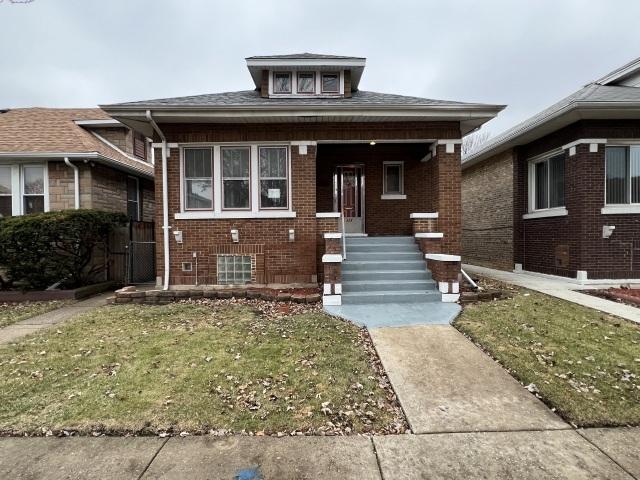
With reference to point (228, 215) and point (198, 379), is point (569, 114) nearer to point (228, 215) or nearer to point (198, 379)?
point (228, 215)

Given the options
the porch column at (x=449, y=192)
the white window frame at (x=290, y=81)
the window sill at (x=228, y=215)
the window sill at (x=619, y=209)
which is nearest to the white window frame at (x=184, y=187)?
the window sill at (x=228, y=215)

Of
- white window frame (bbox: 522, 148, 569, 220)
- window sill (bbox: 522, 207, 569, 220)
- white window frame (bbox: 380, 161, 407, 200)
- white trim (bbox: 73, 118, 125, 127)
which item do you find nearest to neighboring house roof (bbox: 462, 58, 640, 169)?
white window frame (bbox: 522, 148, 569, 220)

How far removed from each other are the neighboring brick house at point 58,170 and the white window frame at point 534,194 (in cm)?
1251

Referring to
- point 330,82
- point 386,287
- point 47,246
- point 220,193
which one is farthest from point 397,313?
point 47,246

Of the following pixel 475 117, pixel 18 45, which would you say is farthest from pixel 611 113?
pixel 18 45

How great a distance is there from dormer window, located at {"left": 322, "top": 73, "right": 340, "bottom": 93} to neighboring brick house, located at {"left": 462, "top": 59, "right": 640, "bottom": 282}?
541 cm

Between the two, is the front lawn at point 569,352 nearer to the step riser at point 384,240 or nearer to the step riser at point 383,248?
the step riser at point 383,248

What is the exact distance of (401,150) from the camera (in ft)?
32.0

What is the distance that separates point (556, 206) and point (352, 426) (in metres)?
9.61

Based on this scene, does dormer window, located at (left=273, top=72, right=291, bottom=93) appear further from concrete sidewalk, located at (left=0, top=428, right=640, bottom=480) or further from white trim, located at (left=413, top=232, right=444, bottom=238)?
concrete sidewalk, located at (left=0, top=428, right=640, bottom=480)

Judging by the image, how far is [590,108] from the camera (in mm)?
7707

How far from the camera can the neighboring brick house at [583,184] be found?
823 cm

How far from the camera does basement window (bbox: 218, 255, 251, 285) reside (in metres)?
7.88

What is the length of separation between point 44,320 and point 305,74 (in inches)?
328
